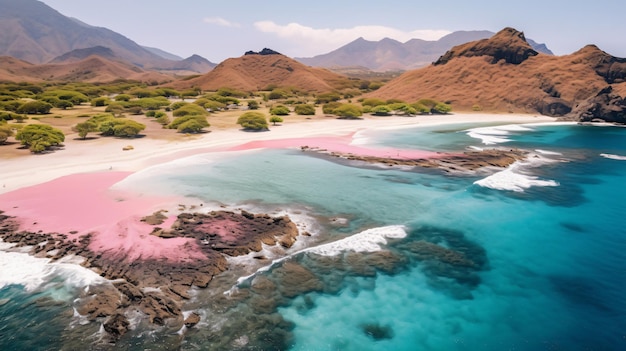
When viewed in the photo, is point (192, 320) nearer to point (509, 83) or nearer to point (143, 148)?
point (143, 148)

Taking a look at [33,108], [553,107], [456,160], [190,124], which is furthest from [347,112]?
[553,107]

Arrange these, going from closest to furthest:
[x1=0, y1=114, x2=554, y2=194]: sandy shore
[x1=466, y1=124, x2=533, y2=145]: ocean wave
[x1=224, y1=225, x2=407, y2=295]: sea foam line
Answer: [x1=224, y1=225, x2=407, y2=295]: sea foam line < [x1=0, y1=114, x2=554, y2=194]: sandy shore < [x1=466, y1=124, x2=533, y2=145]: ocean wave

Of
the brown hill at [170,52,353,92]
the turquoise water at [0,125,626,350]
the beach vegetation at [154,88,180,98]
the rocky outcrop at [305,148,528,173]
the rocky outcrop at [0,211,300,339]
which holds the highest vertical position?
the brown hill at [170,52,353,92]

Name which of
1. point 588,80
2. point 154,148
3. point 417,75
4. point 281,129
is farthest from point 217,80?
point 588,80

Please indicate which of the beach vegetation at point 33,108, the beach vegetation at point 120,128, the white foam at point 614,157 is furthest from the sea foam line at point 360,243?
the beach vegetation at point 33,108

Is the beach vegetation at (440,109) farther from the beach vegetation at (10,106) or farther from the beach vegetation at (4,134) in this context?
the beach vegetation at (10,106)

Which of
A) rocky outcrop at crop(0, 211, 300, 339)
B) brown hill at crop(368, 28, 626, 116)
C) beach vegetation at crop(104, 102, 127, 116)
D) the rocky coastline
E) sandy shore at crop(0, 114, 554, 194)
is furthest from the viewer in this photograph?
brown hill at crop(368, 28, 626, 116)

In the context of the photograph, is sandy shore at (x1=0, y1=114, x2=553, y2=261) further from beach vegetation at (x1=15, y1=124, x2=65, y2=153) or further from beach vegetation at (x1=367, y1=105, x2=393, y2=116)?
beach vegetation at (x1=367, y1=105, x2=393, y2=116)

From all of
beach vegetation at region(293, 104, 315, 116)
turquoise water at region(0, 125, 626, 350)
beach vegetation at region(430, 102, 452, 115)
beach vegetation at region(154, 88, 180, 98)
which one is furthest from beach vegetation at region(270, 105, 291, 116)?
beach vegetation at region(154, 88, 180, 98)

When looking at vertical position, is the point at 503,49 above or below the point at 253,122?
above
